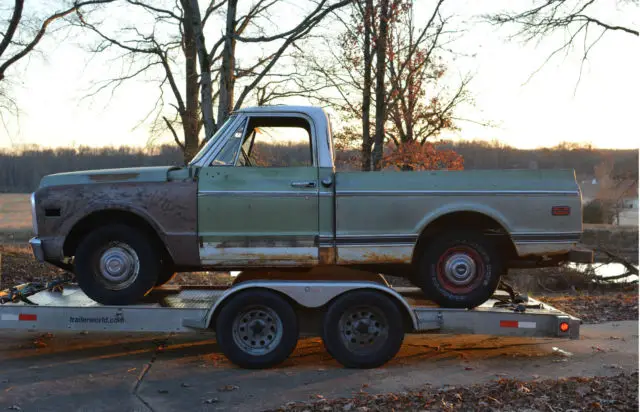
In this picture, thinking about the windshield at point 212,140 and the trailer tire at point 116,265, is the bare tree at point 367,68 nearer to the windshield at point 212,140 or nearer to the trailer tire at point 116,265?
the windshield at point 212,140

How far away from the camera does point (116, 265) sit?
6.91 meters

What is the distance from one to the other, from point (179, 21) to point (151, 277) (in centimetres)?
1261

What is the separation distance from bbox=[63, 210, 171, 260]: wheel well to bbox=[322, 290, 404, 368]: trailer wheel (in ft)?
7.07

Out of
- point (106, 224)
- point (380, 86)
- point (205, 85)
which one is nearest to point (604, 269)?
point (380, 86)

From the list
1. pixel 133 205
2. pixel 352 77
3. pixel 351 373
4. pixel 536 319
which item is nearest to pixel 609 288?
pixel 352 77

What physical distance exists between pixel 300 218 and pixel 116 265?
2.09 m

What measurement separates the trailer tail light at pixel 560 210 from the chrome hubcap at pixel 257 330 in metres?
3.16

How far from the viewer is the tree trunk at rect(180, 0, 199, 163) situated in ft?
59.7

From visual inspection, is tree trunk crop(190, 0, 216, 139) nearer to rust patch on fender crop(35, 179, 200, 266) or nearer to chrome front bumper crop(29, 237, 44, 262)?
rust patch on fender crop(35, 179, 200, 266)

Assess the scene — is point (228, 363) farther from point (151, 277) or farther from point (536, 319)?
point (536, 319)

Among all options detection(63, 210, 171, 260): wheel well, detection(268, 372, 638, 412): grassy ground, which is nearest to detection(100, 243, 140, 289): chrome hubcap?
detection(63, 210, 171, 260): wheel well

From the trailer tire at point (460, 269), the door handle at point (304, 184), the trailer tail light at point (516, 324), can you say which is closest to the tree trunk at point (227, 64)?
the door handle at point (304, 184)

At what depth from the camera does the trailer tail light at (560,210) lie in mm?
6758

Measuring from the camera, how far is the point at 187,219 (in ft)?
22.2
